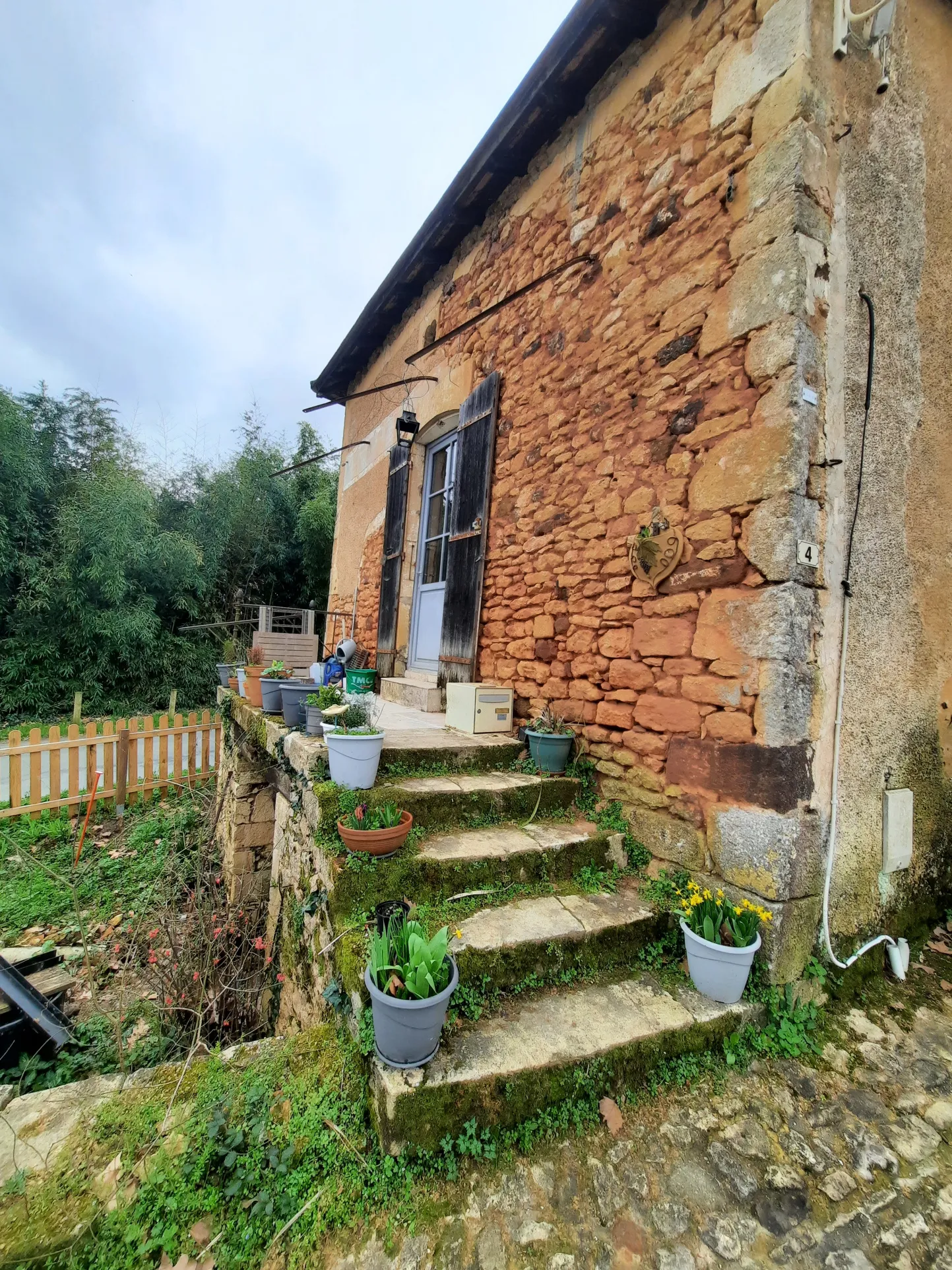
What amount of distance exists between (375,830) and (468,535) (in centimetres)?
275

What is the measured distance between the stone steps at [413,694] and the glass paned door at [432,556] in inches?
9.3

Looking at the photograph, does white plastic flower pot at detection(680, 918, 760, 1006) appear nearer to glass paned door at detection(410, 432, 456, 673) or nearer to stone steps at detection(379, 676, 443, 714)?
stone steps at detection(379, 676, 443, 714)

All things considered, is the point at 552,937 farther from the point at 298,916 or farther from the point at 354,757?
the point at 298,916

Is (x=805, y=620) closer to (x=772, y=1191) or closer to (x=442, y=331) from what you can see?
(x=772, y=1191)

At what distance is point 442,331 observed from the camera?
5.07 meters

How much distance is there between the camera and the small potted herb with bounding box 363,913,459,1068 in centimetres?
146

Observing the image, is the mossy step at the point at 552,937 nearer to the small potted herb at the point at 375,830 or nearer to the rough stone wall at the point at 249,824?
the small potted herb at the point at 375,830

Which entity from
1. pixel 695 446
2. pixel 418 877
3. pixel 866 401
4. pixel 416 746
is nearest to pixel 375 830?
pixel 418 877

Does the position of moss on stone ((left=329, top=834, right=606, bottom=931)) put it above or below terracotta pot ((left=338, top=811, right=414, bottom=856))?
below

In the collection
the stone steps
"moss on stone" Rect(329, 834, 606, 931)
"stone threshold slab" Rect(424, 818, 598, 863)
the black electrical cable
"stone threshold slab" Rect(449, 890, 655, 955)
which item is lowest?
"stone threshold slab" Rect(449, 890, 655, 955)

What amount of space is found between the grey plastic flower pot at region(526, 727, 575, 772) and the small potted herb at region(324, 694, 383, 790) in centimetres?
102

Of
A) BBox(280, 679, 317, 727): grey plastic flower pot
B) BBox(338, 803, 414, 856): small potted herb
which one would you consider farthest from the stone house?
BBox(280, 679, 317, 727): grey plastic flower pot

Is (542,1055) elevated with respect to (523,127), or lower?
lower

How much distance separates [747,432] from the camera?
2.27 m
